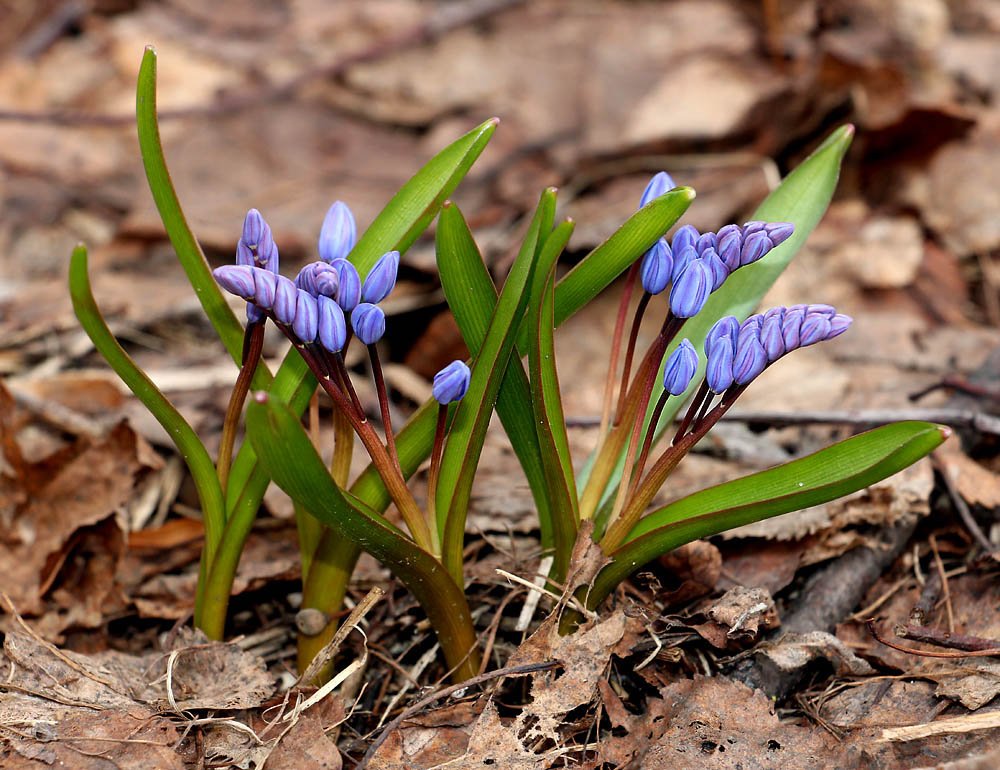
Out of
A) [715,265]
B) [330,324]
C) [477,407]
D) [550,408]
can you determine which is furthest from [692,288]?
[330,324]

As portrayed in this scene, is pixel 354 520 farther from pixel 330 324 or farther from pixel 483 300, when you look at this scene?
pixel 483 300

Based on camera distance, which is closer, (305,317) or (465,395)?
(305,317)

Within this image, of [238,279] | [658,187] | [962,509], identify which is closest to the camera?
[238,279]

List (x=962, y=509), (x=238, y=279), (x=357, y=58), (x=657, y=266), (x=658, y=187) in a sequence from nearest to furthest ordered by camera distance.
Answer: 1. (x=238, y=279)
2. (x=657, y=266)
3. (x=658, y=187)
4. (x=962, y=509)
5. (x=357, y=58)

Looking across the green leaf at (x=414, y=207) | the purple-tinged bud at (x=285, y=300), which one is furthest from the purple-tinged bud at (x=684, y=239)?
the purple-tinged bud at (x=285, y=300)

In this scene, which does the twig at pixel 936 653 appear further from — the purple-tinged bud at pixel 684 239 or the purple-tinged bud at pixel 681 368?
the purple-tinged bud at pixel 684 239

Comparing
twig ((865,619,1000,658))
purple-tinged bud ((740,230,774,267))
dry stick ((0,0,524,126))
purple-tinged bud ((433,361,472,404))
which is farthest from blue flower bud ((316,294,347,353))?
dry stick ((0,0,524,126))
